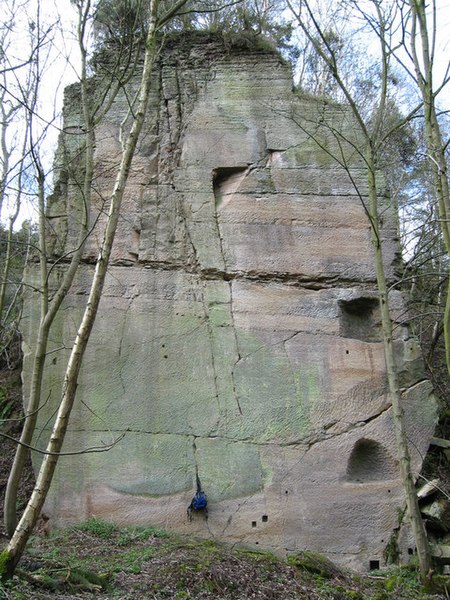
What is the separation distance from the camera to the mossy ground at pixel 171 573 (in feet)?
15.5

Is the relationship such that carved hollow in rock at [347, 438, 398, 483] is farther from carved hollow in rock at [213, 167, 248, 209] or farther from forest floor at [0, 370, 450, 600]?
carved hollow in rock at [213, 167, 248, 209]

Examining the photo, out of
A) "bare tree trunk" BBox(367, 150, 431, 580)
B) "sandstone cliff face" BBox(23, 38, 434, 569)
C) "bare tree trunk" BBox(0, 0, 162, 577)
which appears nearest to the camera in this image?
"bare tree trunk" BBox(0, 0, 162, 577)

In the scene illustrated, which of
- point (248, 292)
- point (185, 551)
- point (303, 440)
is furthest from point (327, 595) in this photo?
point (248, 292)

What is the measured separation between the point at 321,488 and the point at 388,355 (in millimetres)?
1581

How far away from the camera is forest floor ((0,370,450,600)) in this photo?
15.4 feet

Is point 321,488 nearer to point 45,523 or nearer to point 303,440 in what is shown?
point 303,440

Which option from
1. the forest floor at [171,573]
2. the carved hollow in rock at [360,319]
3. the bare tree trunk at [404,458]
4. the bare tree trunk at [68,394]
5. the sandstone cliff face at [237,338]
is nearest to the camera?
the bare tree trunk at [68,394]

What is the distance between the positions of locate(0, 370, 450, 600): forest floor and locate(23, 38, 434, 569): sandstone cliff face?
40 centimetres

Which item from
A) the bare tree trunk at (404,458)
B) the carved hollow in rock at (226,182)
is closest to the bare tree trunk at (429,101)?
the bare tree trunk at (404,458)

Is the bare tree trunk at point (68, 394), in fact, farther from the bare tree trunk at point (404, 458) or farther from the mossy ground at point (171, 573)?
the bare tree trunk at point (404, 458)

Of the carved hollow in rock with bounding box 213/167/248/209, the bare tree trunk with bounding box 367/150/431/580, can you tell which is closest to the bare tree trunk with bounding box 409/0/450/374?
the bare tree trunk with bounding box 367/150/431/580

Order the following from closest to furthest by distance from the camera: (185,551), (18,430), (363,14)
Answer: (185,551), (363,14), (18,430)

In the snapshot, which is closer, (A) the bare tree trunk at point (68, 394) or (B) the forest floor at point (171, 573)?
(A) the bare tree trunk at point (68, 394)

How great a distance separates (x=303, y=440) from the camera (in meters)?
6.69
